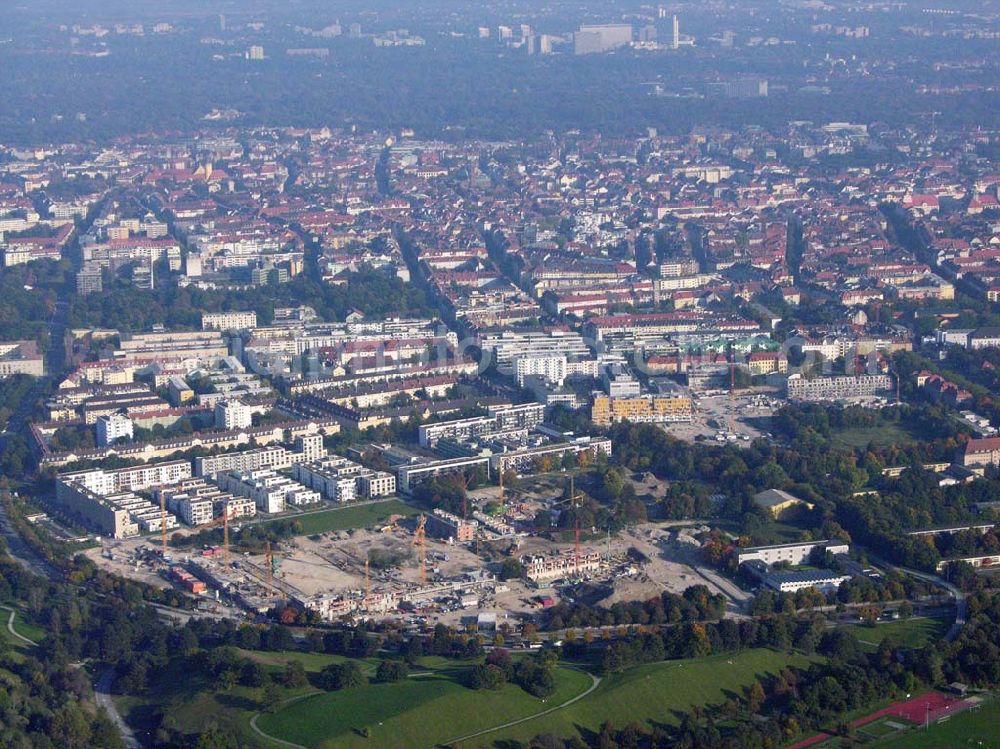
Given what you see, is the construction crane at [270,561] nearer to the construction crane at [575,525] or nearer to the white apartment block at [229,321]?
the construction crane at [575,525]

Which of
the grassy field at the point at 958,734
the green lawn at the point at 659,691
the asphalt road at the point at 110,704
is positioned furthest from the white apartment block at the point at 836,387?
the asphalt road at the point at 110,704

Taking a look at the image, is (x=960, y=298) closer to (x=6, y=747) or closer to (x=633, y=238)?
(x=633, y=238)

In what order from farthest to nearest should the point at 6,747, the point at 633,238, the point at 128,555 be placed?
the point at 633,238
the point at 128,555
the point at 6,747

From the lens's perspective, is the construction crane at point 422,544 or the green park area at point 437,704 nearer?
the green park area at point 437,704

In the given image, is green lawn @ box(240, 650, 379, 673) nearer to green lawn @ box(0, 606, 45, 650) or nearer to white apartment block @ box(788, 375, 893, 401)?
green lawn @ box(0, 606, 45, 650)

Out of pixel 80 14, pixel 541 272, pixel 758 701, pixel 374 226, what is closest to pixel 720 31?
pixel 80 14

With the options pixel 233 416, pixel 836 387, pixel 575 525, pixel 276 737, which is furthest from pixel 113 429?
pixel 276 737
